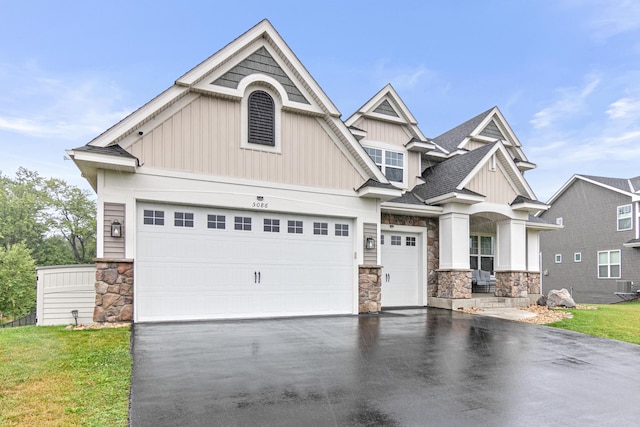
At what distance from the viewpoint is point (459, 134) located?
1644 cm

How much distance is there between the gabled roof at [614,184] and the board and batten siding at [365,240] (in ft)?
59.2

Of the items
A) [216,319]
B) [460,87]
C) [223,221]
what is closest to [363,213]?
[223,221]

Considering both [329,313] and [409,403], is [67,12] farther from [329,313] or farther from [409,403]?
[409,403]

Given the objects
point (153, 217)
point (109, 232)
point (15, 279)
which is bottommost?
point (15, 279)

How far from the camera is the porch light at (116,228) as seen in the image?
8230 millimetres

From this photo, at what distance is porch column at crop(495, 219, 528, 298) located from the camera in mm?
13328

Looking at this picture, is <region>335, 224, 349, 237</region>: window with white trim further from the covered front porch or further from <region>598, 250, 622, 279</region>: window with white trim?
<region>598, 250, 622, 279</region>: window with white trim

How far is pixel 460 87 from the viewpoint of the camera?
28266 mm

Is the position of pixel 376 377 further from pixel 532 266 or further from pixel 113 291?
pixel 532 266

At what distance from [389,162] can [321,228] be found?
461 centimetres

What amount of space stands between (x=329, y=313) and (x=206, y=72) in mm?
6665

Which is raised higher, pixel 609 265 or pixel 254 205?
pixel 254 205

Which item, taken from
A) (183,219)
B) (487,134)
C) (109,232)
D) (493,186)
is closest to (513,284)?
(493,186)

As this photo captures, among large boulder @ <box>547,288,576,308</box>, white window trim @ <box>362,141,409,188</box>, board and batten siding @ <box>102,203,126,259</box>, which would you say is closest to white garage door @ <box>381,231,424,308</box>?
white window trim @ <box>362,141,409,188</box>
